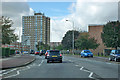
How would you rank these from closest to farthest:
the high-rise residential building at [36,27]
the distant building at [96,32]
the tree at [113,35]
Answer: the tree at [113,35] < the distant building at [96,32] < the high-rise residential building at [36,27]

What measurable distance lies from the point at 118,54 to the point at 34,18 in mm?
165725

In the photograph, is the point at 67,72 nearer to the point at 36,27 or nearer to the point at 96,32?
the point at 96,32

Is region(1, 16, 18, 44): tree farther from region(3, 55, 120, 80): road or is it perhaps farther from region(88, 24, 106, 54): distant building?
region(88, 24, 106, 54): distant building

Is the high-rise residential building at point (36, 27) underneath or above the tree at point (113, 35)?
above

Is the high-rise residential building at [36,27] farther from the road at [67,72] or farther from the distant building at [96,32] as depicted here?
the road at [67,72]

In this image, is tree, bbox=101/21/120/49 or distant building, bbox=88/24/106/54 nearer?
tree, bbox=101/21/120/49

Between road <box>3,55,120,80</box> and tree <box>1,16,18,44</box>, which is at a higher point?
tree <box>1,16,18,44</box>

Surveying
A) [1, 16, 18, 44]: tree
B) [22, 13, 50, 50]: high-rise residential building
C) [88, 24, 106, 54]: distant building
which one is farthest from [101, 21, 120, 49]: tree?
[22, 13, 50, 50]: high-rise residential building

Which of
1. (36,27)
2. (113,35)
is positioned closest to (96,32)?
(113,35)

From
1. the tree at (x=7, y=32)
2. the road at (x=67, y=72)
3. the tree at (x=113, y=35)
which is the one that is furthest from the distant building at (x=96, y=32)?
the road at (x=67, y=72)

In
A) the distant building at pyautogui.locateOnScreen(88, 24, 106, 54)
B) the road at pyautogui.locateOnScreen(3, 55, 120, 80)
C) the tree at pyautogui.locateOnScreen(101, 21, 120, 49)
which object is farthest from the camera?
the distant building at pyautogui.locateOnScreen(88, 24, 106, 54)

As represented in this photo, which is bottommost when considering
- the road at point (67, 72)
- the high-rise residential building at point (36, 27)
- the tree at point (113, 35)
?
the road at point (67, 72)

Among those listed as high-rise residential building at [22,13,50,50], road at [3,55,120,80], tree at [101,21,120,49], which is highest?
high-rise residential building at [22,13,50,50]

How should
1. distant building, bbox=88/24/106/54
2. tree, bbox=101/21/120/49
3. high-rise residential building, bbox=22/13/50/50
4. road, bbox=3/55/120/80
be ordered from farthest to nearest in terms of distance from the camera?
high-rise residential building, bbox=22/13/50/50 → distant building, bbox=88/24/106/54 → tree, bbox=101/21/120/49 → road, bbox=3/55/120/80
